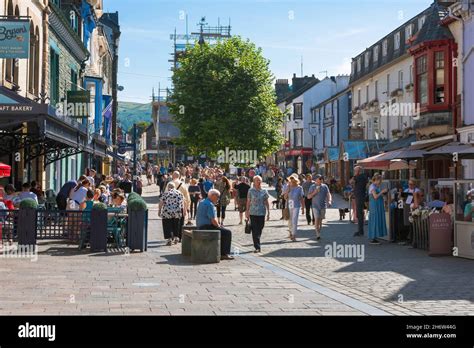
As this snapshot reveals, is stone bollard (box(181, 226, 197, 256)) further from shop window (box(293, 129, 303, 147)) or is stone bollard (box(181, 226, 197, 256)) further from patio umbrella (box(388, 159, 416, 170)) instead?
shop window (box(293, 129, 303, 147))

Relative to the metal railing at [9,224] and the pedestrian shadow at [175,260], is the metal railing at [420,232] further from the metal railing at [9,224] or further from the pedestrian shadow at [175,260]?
the metal railing at [9,224]

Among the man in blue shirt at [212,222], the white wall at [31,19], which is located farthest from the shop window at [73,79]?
the man in blue shirt at [212,222]

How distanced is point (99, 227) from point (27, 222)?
159cm

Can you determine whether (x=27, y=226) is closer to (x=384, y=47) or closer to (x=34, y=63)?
(x=34, y=63)

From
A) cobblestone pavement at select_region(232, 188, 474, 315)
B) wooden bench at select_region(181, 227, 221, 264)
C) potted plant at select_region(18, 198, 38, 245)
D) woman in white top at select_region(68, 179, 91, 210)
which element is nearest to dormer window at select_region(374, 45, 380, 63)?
cobblestone pavement at select_region(232, 188, 474, 315)

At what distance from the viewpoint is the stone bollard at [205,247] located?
47.4 ft

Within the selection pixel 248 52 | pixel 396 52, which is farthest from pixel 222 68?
pixel 396 52

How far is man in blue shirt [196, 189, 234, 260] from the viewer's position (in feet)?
49.7

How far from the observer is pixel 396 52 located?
4384 cm

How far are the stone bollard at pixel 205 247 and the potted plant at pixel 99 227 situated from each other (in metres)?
2.43

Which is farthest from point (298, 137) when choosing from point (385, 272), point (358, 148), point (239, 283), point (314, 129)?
point (239, 283)

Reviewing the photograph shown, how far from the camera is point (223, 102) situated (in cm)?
5112
